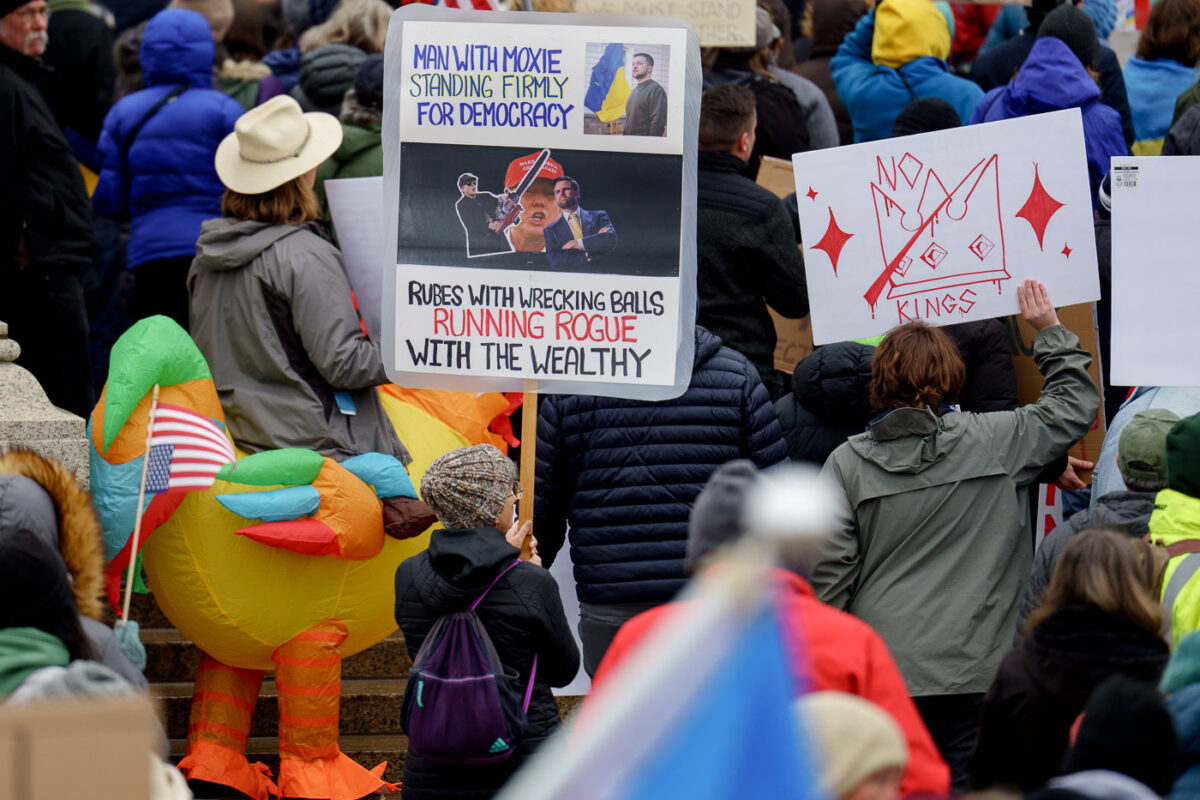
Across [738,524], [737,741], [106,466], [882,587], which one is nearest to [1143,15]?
[882,587]

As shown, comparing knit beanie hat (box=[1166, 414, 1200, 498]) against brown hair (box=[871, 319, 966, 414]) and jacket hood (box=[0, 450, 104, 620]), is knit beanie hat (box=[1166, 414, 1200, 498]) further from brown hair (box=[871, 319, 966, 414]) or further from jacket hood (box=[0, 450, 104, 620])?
jacket hood (box=[0, 450, 104, 620])

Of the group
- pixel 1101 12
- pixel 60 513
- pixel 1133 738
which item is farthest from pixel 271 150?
pixel 1101 12

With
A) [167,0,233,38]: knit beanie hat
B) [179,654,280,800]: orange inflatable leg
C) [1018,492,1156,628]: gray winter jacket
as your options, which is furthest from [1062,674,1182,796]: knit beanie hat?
[167,0,233,38]: knit beanie hat

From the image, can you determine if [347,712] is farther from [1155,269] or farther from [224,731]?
[1155,269]

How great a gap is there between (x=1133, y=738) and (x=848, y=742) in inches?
21.0

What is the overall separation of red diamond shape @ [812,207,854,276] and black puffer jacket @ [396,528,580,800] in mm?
1926

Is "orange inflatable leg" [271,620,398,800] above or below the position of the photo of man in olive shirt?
below

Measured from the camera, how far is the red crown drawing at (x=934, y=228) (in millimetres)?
6016

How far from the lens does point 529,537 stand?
513cm

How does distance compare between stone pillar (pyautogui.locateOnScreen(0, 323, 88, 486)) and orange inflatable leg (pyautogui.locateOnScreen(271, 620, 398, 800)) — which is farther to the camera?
orange inflatable leg (pyautogui.locateOnScreen(271, 620, 398, 800))

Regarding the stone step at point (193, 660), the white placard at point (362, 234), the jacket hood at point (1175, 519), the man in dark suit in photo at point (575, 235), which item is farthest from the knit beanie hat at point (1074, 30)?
the stone step at point (193, 660)

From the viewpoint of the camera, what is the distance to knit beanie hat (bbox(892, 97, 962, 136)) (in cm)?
698

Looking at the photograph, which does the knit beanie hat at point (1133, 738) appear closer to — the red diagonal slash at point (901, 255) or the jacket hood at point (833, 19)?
the red diagonal slash at point (901, 255)

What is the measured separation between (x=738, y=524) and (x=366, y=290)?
3847 mm
